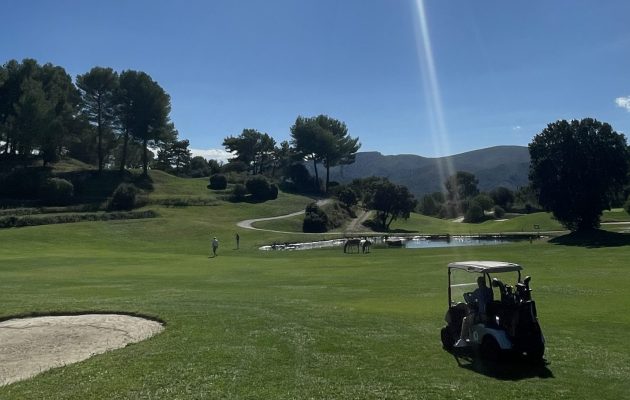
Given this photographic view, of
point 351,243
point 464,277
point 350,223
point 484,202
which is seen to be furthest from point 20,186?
point 484,202

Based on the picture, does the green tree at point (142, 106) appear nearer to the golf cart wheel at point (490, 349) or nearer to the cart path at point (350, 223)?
the cart path at point (350, 223)

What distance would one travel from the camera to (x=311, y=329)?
47.2 feet

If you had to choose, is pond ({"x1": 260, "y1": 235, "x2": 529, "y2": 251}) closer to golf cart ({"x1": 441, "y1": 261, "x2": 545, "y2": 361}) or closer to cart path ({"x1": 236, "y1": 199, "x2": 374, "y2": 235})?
cart path ({"x1": 236, "y1": 199, "x2": 374, "y2": 235})

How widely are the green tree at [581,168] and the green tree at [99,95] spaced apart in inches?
3027

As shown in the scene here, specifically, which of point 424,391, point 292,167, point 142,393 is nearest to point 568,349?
point 424,391

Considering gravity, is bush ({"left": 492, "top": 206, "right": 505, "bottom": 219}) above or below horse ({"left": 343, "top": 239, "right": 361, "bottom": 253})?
above

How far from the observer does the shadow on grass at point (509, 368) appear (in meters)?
10.1

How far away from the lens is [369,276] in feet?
97.5

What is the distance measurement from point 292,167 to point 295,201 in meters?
27.8

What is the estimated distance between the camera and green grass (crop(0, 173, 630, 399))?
957 centimetres

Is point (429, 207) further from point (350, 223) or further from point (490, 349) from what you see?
point (490, 349)

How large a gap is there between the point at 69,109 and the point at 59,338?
91.7 meters

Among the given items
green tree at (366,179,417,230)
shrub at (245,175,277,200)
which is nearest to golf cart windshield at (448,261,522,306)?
green tree at (366,179,417,230)

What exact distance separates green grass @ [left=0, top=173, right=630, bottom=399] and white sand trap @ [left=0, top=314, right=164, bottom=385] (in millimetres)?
819
